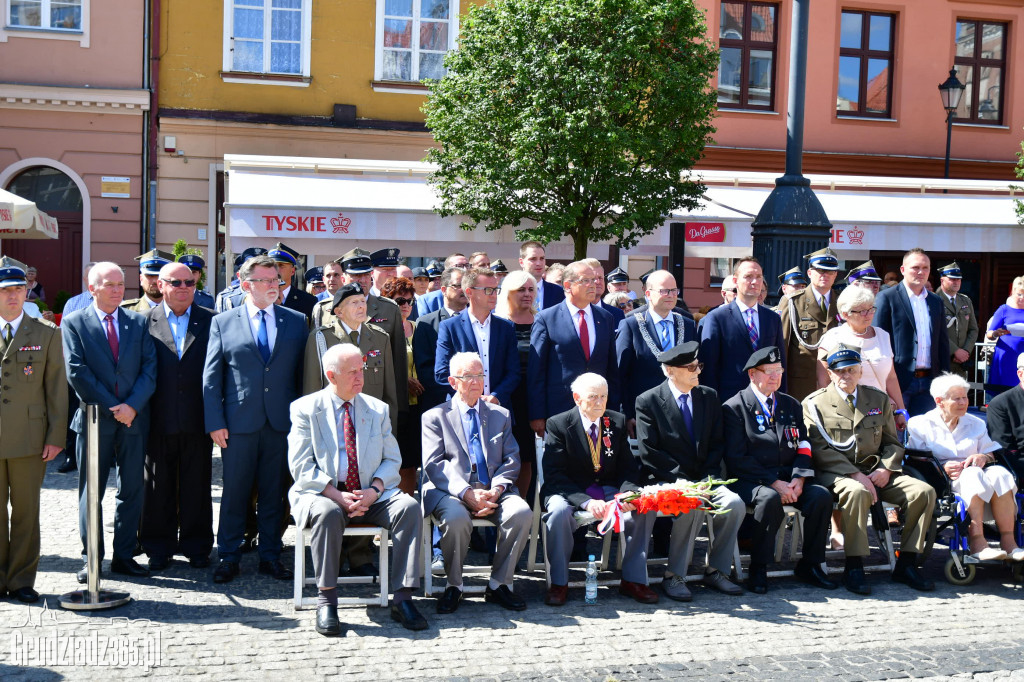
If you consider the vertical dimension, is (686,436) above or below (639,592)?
above

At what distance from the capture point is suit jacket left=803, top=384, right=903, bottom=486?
24.7 ft

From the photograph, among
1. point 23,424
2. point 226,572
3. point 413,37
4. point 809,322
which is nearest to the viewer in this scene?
point 23,424

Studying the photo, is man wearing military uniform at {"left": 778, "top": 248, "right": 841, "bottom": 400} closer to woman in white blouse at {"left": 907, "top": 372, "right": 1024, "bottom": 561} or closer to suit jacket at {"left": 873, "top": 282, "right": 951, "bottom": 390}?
suit jacket at {"left": 873, "top": 282, "right": 951, "bottom": 390}

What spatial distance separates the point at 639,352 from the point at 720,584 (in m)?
1.89

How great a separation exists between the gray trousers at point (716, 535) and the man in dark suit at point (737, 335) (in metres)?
1.23

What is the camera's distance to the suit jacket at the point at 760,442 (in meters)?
7.29

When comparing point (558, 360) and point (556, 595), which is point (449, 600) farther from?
point (558, 360)

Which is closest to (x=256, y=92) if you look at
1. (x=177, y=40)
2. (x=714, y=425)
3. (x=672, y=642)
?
(x=177, y=40)

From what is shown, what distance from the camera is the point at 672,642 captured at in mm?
5996

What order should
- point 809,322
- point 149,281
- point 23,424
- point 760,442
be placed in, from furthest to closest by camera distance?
point 809,322
point 149,281
point 760,442
point 23,424

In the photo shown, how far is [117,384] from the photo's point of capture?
6938mm

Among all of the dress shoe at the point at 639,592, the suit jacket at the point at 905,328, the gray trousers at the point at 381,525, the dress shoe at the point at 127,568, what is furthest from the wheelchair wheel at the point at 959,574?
the dress shoe at the point at 127,568

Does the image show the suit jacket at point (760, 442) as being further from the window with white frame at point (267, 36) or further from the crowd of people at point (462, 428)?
the window with white frame at point (267, 36)

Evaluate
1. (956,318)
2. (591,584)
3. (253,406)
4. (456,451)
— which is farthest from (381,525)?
(956,318)
